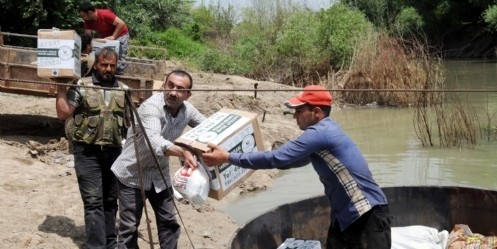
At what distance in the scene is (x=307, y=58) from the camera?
18859 millimetres

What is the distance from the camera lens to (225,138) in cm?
411

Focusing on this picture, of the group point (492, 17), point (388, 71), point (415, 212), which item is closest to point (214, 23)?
point (492, 17)

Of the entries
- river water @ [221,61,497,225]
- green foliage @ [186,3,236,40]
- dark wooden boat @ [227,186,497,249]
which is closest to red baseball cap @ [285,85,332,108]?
dark wooden boat @ [227,186,497,249]

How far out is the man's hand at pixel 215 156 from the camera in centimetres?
398

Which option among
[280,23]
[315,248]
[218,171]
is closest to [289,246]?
[315,248]

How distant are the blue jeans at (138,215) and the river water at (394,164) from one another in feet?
9.10

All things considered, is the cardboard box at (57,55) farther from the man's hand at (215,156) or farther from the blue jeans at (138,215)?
the man's hand at (215,156)

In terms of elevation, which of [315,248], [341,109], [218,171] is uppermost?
[218,171]

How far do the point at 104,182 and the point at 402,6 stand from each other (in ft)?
126

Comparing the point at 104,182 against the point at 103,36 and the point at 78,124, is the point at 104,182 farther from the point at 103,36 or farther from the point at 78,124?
the point at 103,36

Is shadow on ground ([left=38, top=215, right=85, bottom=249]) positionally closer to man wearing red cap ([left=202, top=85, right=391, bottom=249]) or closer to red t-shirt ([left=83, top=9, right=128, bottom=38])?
man wearing red cap ([left=202, top=85, right=391, bottom=249])

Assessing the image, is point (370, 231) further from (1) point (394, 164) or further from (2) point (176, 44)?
(2) point (176, 44)

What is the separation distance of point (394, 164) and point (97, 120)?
22.2ft

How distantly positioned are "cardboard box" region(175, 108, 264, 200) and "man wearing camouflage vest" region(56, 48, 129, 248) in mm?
1028
